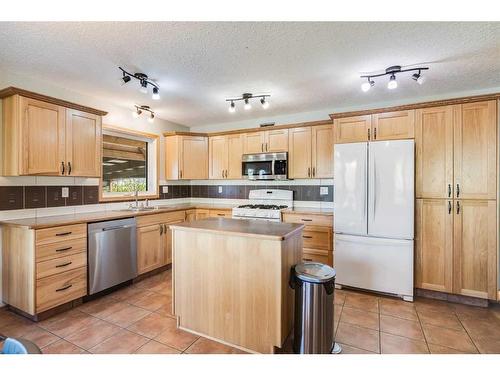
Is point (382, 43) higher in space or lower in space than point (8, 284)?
higher

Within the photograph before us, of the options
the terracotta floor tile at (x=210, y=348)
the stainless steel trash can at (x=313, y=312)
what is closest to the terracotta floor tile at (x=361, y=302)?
the stainless steel trash can at (x=313, y=312)

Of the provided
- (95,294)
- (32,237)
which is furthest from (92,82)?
(95,294)

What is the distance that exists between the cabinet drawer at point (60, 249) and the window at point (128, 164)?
3.17 feet

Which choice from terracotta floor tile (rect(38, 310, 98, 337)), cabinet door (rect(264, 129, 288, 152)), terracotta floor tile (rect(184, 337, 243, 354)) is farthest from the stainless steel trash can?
cabinet door (rect(264, 129, 288, 152))

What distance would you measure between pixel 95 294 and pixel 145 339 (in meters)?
1.19

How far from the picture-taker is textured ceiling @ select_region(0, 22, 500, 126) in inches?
72.7

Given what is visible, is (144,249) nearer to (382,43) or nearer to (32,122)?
(32,122)

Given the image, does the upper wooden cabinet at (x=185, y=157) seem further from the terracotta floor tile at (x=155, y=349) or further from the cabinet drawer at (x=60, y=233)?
the terracotta floor tile at (x=155, y=349)

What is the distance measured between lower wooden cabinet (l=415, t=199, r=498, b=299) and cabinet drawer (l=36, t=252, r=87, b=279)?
147 inches

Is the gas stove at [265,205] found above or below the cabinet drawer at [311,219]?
above

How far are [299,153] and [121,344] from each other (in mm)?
3145

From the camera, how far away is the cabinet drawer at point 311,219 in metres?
3.39

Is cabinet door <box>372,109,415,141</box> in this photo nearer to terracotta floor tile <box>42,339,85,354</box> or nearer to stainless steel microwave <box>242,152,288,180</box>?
stainless steel microwave <box>242,152,288,180</box>

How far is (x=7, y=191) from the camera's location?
2.59 m
